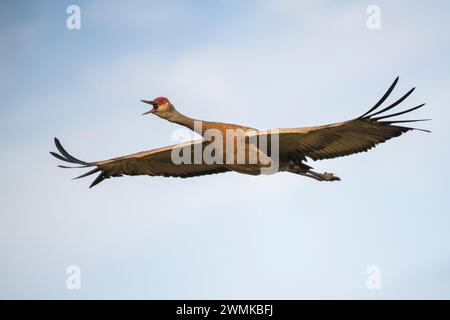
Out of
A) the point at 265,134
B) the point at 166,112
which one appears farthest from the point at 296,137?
the point at 166,112

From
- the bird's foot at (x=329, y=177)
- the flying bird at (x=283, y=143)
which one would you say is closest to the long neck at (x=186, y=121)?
the flying bird at (x=283, y=143)

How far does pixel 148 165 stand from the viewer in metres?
25.0

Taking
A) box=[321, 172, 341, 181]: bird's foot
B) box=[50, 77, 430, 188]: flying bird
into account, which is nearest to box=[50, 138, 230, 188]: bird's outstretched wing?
box=[50, 77, 430, 188]: flying bird

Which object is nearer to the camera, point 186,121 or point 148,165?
point 186,121

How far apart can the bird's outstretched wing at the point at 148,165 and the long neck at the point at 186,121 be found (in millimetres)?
506

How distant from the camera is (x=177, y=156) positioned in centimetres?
2455

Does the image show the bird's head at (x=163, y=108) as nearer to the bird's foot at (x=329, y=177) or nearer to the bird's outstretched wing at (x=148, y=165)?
the bird's outstretched wing at (x=148, y=165)

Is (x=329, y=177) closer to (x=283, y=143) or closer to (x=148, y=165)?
(x=283, y=143)

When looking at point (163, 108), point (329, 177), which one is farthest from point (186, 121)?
point (329, 177)

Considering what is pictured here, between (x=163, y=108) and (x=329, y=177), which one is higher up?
(x=163, y=108)

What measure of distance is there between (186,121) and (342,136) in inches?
116

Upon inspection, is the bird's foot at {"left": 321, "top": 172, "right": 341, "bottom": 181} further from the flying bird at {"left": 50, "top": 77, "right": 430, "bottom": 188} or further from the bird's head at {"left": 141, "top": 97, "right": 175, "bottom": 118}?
the bird's head at {"left": 141, "top": 97, "right": 175, "bottom": 118}

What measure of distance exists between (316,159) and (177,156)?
276 cm

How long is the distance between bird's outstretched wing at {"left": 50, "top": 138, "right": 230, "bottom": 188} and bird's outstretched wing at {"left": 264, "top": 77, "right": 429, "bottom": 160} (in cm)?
195
